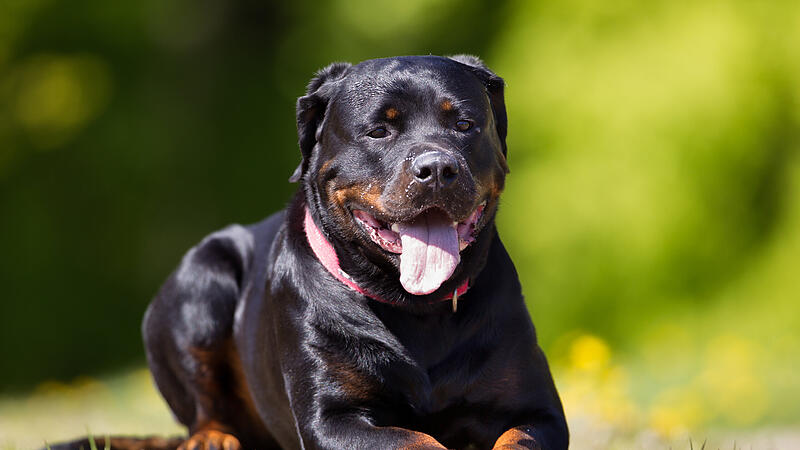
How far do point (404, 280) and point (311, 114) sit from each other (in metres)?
0.78

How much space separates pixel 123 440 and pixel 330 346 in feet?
4.29

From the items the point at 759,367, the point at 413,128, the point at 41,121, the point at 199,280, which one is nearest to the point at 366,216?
the point at 413,128

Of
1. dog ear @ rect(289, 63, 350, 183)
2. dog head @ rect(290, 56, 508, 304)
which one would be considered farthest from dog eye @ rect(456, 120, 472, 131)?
dog ear @ rect(289, 63, 350, 183)

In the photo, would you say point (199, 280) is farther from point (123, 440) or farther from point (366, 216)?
point (366, 216)

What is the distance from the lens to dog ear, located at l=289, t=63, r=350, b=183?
3451mm

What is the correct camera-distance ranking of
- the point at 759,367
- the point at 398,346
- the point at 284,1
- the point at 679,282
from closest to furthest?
the point at 398,346 → the point at 759,367 → the point at 679,282 → the point at 284,1

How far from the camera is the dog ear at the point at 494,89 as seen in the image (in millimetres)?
3502

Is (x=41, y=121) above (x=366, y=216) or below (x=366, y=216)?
below

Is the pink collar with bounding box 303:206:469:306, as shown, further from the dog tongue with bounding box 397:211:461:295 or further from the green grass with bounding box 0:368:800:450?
the green grass with bounding box 0:368:800:450

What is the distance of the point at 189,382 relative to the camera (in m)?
4.17

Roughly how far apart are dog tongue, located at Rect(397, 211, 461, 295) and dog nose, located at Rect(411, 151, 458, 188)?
17 cm

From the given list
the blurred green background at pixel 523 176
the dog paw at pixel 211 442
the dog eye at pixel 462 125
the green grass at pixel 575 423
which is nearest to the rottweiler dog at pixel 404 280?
the dog eye at pixel 462 125

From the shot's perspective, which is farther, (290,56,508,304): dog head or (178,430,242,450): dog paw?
(178,430,242,450): dog paw

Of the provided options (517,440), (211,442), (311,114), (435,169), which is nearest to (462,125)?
(435,169)
